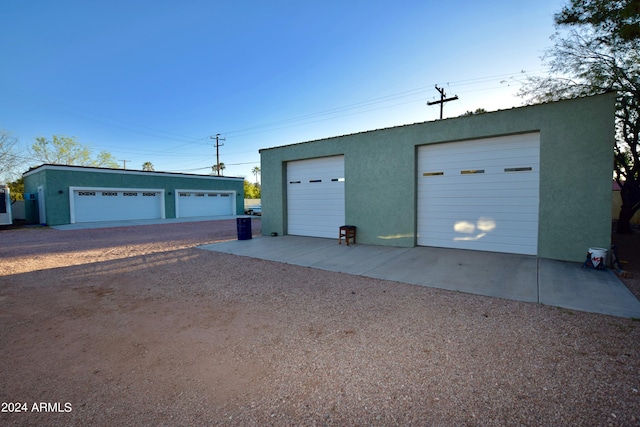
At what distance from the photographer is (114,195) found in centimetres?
1964

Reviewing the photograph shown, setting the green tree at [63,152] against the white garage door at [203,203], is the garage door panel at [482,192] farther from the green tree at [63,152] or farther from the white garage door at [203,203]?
the green tree at [63,152]

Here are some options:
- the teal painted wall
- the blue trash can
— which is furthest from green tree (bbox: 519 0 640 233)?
the blue trash can

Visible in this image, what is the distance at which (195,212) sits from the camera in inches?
938

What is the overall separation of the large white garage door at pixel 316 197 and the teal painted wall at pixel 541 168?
0.43m

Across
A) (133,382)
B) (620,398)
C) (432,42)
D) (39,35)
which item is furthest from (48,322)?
(39,35)

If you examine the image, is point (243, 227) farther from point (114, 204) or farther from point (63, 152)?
point (63, 152)

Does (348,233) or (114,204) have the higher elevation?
(114,204)

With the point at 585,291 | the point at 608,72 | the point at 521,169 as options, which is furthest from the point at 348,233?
the point at 608,72

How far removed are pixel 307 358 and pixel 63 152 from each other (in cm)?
4321

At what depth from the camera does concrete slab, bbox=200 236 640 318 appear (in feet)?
13.9

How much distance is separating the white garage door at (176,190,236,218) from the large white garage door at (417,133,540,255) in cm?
2035

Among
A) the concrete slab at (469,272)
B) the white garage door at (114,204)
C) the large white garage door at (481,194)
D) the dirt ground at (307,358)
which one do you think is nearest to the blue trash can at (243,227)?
the dirt ground at (307,358)

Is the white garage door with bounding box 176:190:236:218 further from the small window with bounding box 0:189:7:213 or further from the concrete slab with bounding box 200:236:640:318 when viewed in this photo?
the concrete slab with bounding box 200:236:640:318

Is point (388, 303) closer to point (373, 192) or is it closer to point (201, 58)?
point (373, 192)
